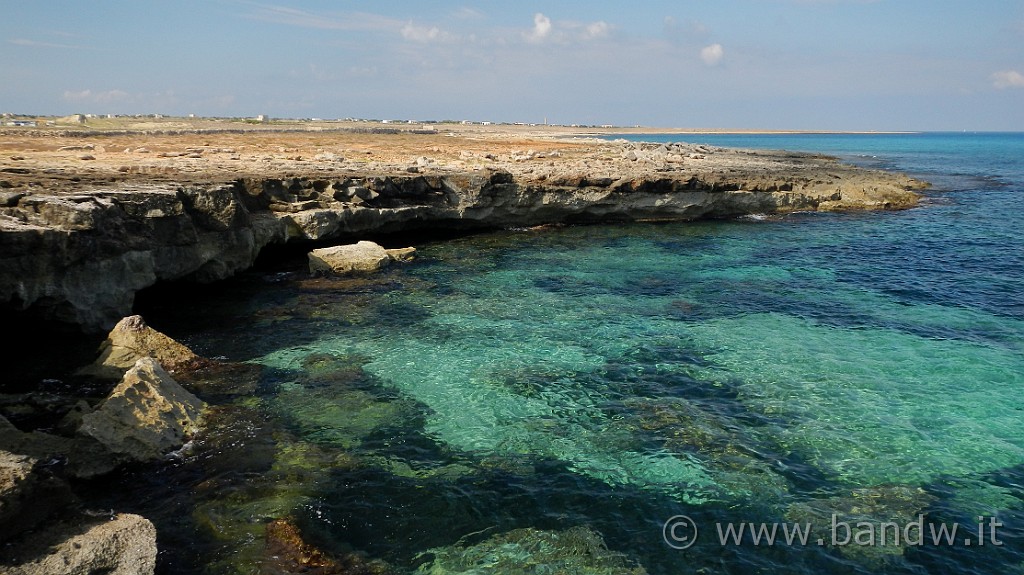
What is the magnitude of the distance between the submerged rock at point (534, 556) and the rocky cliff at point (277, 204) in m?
11.3

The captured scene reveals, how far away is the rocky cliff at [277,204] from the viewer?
43.8 ft

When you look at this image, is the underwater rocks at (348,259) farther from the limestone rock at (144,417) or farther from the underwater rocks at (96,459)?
the limestone rock at (144,417)

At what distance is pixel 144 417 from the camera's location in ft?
32.1

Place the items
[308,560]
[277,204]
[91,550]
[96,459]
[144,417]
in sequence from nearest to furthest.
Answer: [91,550] → [308,560] → [96,459] → [144,417] → [277,204]

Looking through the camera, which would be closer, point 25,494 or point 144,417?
point 25,494

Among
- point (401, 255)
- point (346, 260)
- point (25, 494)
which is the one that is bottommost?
point (401, 255)

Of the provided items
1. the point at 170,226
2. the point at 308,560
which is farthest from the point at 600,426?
the point at 170,226

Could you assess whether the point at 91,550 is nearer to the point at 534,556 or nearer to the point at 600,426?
the point at 534,556

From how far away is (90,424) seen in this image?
9.42 m

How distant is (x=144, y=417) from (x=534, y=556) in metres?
6.82

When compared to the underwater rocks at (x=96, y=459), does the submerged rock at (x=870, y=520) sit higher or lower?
lower

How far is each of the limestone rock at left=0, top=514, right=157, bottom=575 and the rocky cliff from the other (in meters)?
8.30

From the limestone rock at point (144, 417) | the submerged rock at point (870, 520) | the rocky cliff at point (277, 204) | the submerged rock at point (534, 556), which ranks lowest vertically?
the submerged rock at point (534, 556)

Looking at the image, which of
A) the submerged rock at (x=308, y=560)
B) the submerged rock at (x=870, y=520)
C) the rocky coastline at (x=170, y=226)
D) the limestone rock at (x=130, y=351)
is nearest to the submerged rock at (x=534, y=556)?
the submerged rock at (x=308, y=560)
